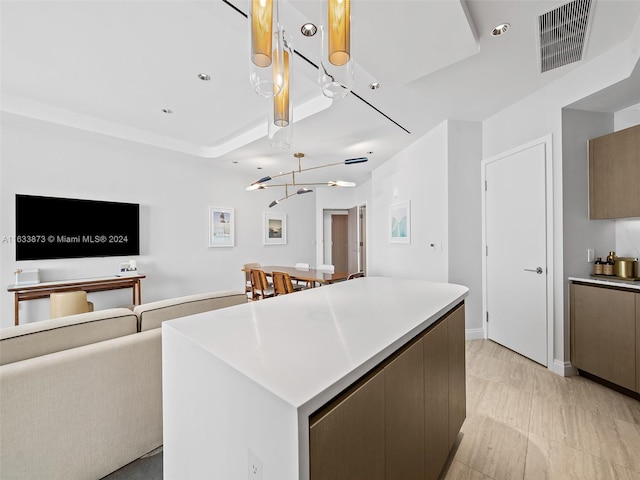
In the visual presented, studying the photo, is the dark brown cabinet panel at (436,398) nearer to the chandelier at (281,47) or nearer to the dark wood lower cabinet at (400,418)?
the dark wood lower cabinet at (400,418)

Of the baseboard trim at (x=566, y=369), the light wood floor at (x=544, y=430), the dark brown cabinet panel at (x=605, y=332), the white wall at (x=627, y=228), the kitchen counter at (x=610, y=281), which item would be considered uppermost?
the white wall at (x=627, y=228)

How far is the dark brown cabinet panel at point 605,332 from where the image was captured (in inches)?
81.0

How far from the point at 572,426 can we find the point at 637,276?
4.64ft

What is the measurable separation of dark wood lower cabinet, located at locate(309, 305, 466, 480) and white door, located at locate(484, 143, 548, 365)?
5.81 feet

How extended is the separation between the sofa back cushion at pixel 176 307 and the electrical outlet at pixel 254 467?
4.24ft

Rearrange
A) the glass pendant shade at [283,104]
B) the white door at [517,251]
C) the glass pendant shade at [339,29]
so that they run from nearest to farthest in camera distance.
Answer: the glass pendant shade at [339,29], the glass pendant shade at [283,104], the white door at [517,251]

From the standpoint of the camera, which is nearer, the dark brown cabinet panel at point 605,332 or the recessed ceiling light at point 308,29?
the recessed ceiling light at point 308,29

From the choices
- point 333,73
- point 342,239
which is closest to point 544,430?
point 333,73

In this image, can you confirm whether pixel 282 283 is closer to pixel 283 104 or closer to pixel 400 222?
pixel 400 222

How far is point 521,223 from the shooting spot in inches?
111

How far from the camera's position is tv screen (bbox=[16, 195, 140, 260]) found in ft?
11.4

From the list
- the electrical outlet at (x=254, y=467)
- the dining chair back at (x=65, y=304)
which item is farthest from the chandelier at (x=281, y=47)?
the dining chair back at (x=65, y=304)

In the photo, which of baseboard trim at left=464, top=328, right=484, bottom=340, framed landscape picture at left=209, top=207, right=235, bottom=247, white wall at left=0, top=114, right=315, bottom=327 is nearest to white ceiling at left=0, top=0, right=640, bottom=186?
white wall at left=0, top=114, right=315, bottom=327

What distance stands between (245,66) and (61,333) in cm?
246
